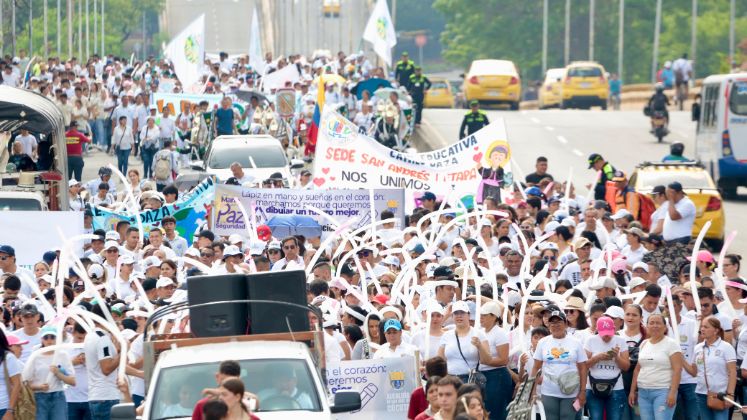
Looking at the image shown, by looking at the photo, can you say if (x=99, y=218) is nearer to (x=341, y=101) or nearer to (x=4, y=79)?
(x=341, y=101)

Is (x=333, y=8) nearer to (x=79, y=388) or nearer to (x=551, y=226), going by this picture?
(x=551, y=226)

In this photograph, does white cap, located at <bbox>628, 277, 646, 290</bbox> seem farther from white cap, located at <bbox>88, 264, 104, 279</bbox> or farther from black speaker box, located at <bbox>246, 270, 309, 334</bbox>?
white cap, located at <bbox>88, 264, 104, 279</bbox>

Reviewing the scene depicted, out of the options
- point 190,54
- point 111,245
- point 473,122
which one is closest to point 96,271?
point 111,245

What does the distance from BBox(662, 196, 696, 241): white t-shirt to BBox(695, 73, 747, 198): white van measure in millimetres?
13633

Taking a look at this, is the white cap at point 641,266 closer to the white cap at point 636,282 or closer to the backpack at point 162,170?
the white cap at point 636,282

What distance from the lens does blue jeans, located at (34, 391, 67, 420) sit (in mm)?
13203

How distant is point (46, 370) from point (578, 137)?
116 feet

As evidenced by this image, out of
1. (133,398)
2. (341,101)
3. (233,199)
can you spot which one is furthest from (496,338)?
(341,101)

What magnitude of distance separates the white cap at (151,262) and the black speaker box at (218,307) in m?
4.23

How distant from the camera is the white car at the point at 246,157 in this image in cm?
2762

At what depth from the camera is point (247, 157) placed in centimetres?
2839

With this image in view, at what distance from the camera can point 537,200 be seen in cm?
2206

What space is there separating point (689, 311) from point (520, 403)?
2612mm

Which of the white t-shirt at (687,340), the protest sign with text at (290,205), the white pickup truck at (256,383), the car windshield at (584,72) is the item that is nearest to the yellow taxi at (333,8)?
the car windshield at (584,72)
